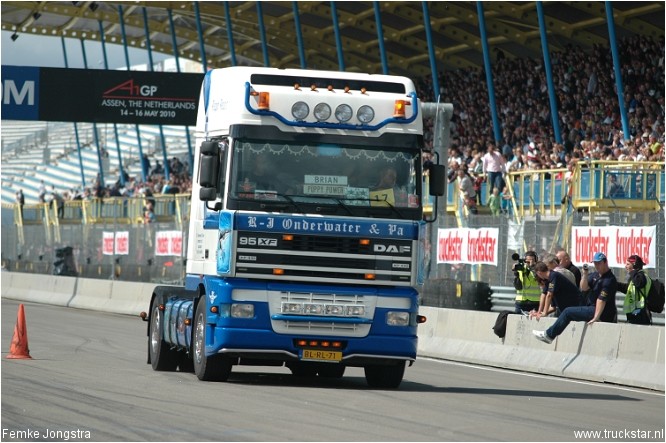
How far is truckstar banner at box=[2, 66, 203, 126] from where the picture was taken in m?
38.0

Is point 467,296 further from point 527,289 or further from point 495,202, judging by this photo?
point 495,202

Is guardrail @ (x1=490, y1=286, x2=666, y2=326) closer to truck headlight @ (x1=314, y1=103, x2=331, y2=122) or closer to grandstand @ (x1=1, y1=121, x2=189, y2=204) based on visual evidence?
truck headlight @ (x1=314, y1=103, x2=331, y2=122)

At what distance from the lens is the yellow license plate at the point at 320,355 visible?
14.9 meters

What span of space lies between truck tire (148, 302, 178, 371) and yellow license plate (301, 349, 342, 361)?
8.70 feet

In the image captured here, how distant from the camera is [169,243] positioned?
36406mm

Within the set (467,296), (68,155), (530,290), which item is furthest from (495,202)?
(68,155)

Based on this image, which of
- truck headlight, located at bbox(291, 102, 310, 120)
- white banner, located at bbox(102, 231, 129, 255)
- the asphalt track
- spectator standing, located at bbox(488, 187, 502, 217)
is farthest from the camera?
white banner, located at bbox(102, 231, 129, 255)

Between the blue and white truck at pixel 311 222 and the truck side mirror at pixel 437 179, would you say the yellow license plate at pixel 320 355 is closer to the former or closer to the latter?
the blue and white truck at pixel 311 222

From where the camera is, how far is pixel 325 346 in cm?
1503

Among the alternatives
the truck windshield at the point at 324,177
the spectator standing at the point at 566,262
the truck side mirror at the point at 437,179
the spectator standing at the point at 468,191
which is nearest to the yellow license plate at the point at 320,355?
the truck windshield at the point at 324,177

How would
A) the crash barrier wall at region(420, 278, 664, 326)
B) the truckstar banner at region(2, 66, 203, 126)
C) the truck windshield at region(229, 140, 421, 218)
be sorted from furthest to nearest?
the truckstar banner at region(2, 66, 203, 126)
the crash barrier wall at region(420, 278, 664, 326)
the truck windshield at region(229, 140, 421, 218)

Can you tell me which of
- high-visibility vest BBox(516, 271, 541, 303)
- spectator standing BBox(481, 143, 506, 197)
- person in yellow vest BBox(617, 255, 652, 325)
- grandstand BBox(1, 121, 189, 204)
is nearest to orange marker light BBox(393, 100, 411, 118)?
person in yellow vest BBox(617, 255, 652, 325)

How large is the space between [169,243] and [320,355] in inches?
859

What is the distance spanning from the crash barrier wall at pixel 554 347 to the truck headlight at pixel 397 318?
10.3 ft
